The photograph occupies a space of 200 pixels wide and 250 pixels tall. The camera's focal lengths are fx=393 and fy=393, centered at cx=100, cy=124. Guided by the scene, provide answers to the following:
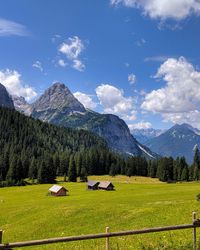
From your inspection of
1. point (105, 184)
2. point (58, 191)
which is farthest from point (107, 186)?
point (58, 191)

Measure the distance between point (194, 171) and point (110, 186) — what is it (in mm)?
65061

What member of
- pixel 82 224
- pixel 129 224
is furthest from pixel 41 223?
pixel 129 224

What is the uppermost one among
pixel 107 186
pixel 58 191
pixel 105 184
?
pixel 105 184

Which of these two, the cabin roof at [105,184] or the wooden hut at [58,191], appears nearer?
the wooden hut at [58,191]

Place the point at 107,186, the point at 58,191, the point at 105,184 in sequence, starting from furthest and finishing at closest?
the point at 105,184 → the point at 107,186 → the point at 58,191

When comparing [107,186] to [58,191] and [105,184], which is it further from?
[58,191]

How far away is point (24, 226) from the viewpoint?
190ft

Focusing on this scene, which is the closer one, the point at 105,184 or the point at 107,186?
the point at 107,186

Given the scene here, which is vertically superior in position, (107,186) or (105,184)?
(105,184)

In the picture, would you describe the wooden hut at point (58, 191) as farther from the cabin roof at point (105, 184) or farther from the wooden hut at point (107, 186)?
the cabin roof at point (105, 184)

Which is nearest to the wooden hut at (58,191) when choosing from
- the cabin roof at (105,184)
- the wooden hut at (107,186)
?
the wooden hut at (107,186)

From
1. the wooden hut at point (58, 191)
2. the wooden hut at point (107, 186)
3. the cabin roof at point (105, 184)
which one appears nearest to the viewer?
the wooden hut at point (58, 191)

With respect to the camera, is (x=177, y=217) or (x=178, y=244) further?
(x=177, y=217)

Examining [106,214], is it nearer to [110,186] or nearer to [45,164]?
[110,186]
